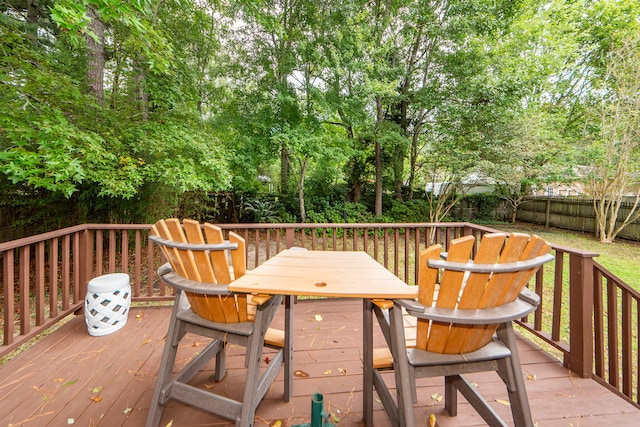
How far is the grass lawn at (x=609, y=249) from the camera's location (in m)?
4.70

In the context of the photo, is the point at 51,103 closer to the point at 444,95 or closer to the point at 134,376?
the point at 134,376

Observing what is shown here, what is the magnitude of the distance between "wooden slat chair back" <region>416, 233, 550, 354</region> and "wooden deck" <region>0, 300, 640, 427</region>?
2.12ft

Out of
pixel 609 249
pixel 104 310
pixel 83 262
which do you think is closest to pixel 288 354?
pixel 104 310

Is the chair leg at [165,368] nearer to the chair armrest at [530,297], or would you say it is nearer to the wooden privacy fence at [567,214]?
the chair armrest at [530,297]

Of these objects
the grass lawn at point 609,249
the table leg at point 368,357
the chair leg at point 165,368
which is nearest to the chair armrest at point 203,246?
the chair leg at point 165,368

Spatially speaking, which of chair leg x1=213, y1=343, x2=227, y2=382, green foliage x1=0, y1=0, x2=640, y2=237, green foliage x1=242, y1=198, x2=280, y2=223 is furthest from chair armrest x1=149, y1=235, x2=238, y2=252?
green foliage x1=242, y1=198, x2=280, y2=223

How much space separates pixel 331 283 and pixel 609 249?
28.9 ft

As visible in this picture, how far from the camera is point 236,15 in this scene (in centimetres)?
636

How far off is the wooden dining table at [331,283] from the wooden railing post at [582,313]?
4.61ft

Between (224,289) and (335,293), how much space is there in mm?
520

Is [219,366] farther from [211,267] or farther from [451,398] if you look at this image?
[451,398]

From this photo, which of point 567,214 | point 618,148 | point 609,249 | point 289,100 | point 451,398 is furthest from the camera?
point 567,214

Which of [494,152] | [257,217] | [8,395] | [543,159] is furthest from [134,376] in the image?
[543,159]

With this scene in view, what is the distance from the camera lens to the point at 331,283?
1240 millimetres
